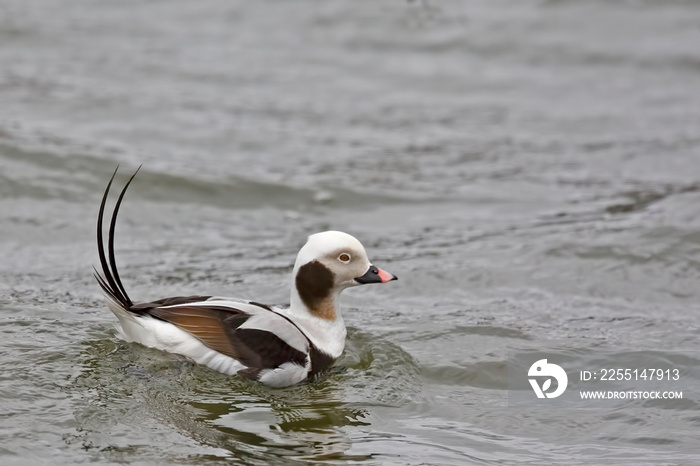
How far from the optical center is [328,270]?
617cm

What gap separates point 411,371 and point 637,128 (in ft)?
24.6

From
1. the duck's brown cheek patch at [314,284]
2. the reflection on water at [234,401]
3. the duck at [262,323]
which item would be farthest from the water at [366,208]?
the duck's brown cheek patch at [314,284]

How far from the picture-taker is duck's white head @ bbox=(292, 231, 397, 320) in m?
6.16

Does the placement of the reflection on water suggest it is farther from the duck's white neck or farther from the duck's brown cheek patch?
the duck's brown cheek patch

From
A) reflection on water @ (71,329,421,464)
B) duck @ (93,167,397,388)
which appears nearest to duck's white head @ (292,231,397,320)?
duck @ (93,167,397,388)

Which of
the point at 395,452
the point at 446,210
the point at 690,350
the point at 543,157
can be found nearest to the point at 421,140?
the point at 543,157

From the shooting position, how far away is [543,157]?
12.2m

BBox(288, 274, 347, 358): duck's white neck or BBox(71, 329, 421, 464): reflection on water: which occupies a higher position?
BBox(288, 274, 347, 358): duck's white neck

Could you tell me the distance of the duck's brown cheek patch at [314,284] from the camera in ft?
20.2

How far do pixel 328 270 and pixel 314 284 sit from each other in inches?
4.7

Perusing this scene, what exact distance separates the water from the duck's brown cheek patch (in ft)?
1.52

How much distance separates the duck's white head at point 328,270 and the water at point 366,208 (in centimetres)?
50

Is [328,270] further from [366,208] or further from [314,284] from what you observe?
[366,208]

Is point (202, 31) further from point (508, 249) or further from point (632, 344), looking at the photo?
point (632, 344)
